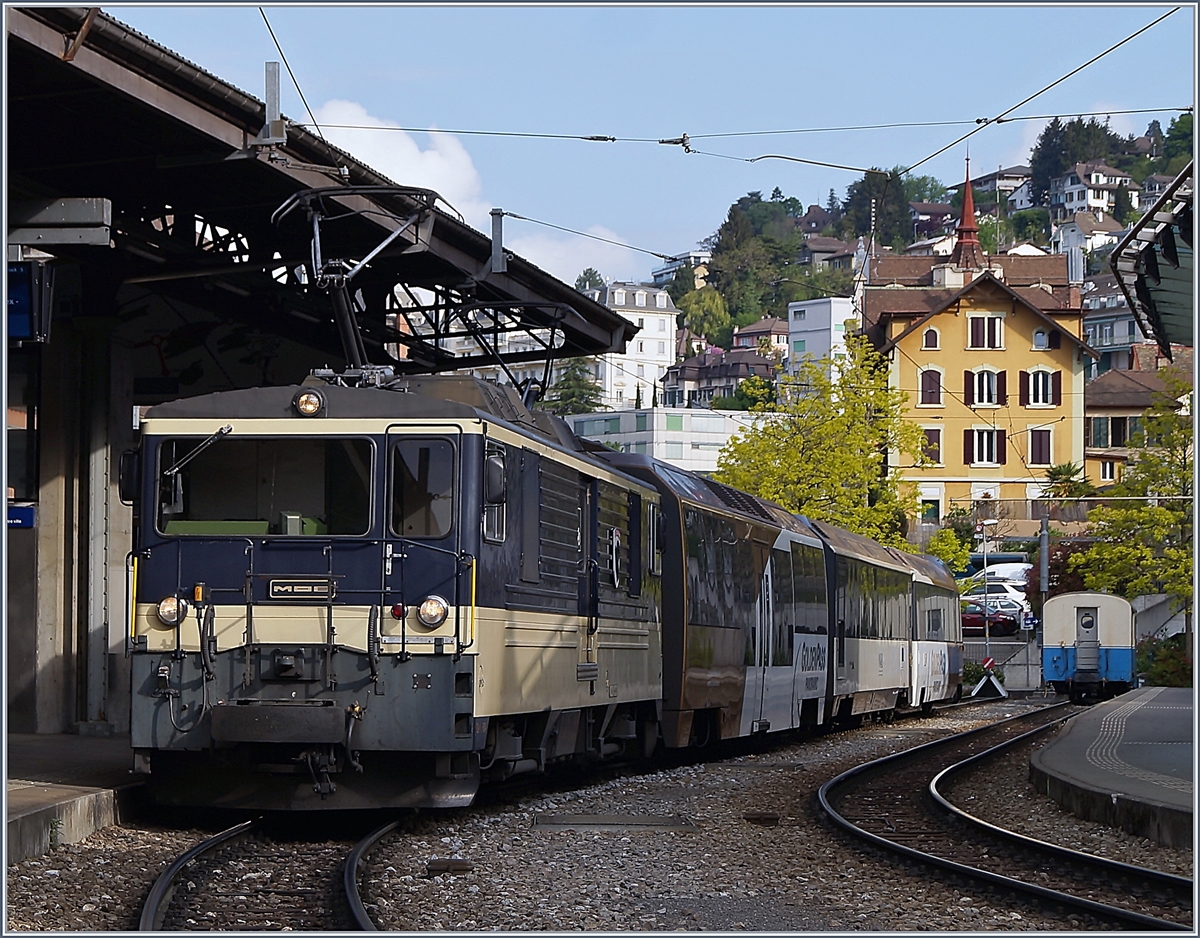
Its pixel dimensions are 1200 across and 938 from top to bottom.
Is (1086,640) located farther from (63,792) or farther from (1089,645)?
(63,792)

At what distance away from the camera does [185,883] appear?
30.3 ft

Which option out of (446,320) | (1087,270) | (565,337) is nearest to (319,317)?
(446,320)

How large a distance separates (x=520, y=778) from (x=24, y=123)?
23.4 feet

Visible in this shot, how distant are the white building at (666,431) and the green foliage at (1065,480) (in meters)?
21.5

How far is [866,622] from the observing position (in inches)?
1086

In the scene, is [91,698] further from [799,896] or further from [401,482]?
[799,896]

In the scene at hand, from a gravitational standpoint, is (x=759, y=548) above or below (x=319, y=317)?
below

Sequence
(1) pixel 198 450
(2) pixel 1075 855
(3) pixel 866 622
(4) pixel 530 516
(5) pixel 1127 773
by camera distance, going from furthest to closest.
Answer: (3) pixel 866 622 < (5) pixel 1127 773 < (4) pixel 530 516 < (1) pixel 198 450 < (2) pixel 1075 855

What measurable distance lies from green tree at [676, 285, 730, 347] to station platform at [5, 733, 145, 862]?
16866 cm

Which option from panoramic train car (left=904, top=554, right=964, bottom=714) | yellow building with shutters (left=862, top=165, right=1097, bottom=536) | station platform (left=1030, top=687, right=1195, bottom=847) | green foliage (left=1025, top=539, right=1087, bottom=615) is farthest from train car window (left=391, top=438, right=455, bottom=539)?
yellow building with shutters (left=862, top=165, right=1097, bottom=536)

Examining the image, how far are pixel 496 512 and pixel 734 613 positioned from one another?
7.39m

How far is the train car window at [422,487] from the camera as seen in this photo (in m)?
11.5

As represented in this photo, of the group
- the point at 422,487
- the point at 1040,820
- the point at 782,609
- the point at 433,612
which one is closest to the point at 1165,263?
the point at 1040,820

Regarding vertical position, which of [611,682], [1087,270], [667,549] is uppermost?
[1087,270]
